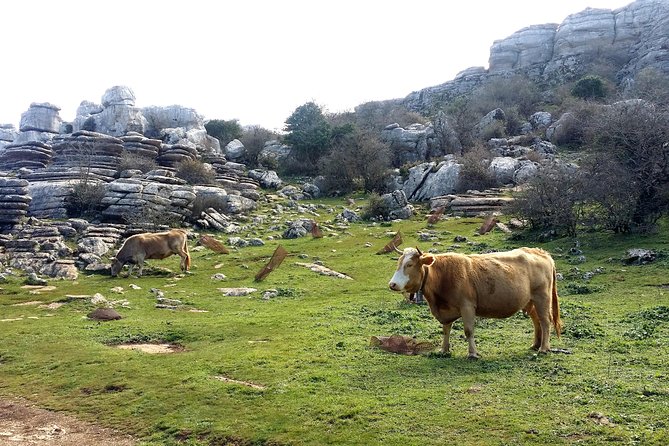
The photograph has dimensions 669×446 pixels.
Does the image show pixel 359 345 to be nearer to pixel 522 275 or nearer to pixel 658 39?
pixel 522 275

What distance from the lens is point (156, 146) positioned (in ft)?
206

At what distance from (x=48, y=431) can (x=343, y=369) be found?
6.12m

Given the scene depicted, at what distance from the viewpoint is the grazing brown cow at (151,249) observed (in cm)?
2962

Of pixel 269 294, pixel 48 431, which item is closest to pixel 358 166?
pixel 269 294

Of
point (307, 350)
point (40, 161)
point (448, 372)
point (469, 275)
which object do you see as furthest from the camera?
point (40, 161)

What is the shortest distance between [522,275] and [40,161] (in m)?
60.0

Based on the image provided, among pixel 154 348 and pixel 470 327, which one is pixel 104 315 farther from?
pixel 470 327

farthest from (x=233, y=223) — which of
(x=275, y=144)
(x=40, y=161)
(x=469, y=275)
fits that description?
(x=275, y=144)

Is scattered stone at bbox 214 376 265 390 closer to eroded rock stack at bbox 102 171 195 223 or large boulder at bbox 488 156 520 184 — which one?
eroded rock stack at bbox 102 171 195 223

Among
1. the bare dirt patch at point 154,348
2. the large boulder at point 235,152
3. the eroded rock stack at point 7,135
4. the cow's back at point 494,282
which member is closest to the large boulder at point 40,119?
the eroded rock stack at point 7,135

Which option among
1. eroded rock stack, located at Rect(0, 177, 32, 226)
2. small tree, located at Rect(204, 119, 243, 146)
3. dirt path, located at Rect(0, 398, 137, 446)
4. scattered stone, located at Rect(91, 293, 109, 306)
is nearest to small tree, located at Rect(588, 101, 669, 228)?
scattered stone, located at Rect(91, 293, 109, 306)

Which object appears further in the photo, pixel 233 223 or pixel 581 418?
pixel 233 223

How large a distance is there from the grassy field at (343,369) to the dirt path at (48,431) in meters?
0.29

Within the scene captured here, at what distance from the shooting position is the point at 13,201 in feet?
131
